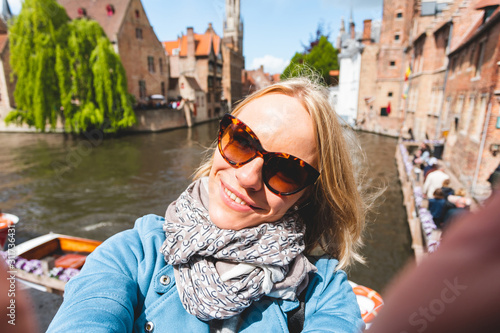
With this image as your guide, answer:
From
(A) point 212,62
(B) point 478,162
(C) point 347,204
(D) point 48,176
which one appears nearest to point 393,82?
(B) point 478,162

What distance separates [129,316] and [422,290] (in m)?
1.19

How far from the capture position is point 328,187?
1.51 metres

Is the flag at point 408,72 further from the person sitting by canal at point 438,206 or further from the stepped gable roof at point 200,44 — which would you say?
the stepped gable roof at point 200,44

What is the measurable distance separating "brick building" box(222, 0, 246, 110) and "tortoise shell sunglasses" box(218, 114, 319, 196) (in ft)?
120

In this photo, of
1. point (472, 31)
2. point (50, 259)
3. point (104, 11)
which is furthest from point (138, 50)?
point (50, 259)

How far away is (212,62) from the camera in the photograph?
136 feet

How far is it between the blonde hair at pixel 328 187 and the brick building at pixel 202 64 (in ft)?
120

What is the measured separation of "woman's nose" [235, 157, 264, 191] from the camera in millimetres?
1358

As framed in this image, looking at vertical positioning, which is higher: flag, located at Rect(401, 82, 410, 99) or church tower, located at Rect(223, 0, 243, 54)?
church tower, located at Rect(223, 0, 243, 54)

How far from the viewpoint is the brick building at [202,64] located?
39.4m

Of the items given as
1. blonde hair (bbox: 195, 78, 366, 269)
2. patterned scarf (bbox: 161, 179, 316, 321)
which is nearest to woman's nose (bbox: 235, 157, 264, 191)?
patterned scarf (bbox: 161, 179, 316, 321)

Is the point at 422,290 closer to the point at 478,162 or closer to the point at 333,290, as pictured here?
the point at 333,290

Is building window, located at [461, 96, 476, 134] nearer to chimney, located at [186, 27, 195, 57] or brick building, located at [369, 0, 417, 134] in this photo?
brick building, located at [369, 0, 417, 134]

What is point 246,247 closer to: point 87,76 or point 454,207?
point 454,207
